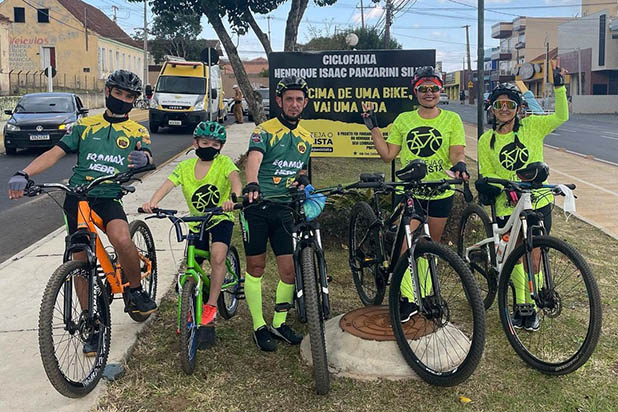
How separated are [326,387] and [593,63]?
59.8m

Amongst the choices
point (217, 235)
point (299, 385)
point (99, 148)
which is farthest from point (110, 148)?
point (299, 385)

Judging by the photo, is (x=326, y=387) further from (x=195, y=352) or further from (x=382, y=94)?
(x=382, y=94)

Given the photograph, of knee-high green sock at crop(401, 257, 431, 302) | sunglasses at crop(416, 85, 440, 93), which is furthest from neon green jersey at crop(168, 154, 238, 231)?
sunglasses at crop(416, 85, 440, 93)

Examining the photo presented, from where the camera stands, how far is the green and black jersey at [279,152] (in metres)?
4.52

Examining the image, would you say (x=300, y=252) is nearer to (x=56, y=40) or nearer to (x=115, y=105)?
(x=115, y=105)

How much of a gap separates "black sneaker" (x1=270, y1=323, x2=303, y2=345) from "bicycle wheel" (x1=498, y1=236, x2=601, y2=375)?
56.6 inches

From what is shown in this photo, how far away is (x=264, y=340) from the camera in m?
4.57

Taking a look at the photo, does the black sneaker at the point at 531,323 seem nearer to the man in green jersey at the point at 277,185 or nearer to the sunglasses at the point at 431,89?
the man in green jersey at the point at 277,185

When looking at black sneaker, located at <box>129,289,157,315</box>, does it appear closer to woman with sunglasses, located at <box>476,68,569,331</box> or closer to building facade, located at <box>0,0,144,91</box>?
woman with sunglasses, located at <box>476,68,569,331</box>

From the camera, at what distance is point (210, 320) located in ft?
14.2

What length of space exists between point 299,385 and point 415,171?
1.54 metres

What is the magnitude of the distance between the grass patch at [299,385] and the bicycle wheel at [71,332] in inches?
7.7

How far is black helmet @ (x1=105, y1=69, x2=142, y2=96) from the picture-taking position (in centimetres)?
440

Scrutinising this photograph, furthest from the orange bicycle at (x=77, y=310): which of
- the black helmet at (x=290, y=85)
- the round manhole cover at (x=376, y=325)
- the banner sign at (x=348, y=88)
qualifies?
the banner sign at (x=348, y=88)
